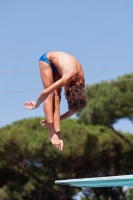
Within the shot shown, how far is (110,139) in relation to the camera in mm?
18547

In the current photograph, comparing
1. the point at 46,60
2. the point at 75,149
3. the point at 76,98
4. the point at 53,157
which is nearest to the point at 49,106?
the point at 76,98

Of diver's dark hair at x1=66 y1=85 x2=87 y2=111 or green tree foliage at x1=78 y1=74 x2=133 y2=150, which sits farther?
green tree foliage at x1=78 y1=74 x2=133 y2=150

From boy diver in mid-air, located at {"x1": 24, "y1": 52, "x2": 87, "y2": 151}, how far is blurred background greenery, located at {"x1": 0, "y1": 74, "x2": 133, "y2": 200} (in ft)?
34.3

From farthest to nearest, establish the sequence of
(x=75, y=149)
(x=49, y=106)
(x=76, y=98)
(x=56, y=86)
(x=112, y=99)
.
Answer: (x=75, y=149)
(x=112, y=99)
(x=49, y=106)
(x=76, y=98)
(x=56, y=86)

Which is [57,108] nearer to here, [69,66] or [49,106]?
[49,106]

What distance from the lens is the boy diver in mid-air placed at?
14.7ft

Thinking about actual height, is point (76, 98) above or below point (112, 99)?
above

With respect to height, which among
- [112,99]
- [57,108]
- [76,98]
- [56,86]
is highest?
[56,86]

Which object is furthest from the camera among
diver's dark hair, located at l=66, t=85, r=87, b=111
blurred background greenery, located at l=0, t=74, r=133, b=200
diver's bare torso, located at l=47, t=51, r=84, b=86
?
blurred background greenery, located at l=0, t=74, r=133, b=200

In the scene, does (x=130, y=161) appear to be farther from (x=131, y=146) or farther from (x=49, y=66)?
(x=49, y=66)

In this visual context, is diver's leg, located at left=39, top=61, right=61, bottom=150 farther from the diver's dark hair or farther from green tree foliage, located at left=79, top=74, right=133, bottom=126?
green tree foliage, located at left=79, top=74, right=133, bottom=126

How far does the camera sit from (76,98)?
15.2 ft

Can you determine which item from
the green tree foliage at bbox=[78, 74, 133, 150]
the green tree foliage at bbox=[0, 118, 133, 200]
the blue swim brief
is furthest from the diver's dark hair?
the green tree foliage at bbox=[0, 118, 133, 200]

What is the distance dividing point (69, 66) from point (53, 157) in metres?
14.1
